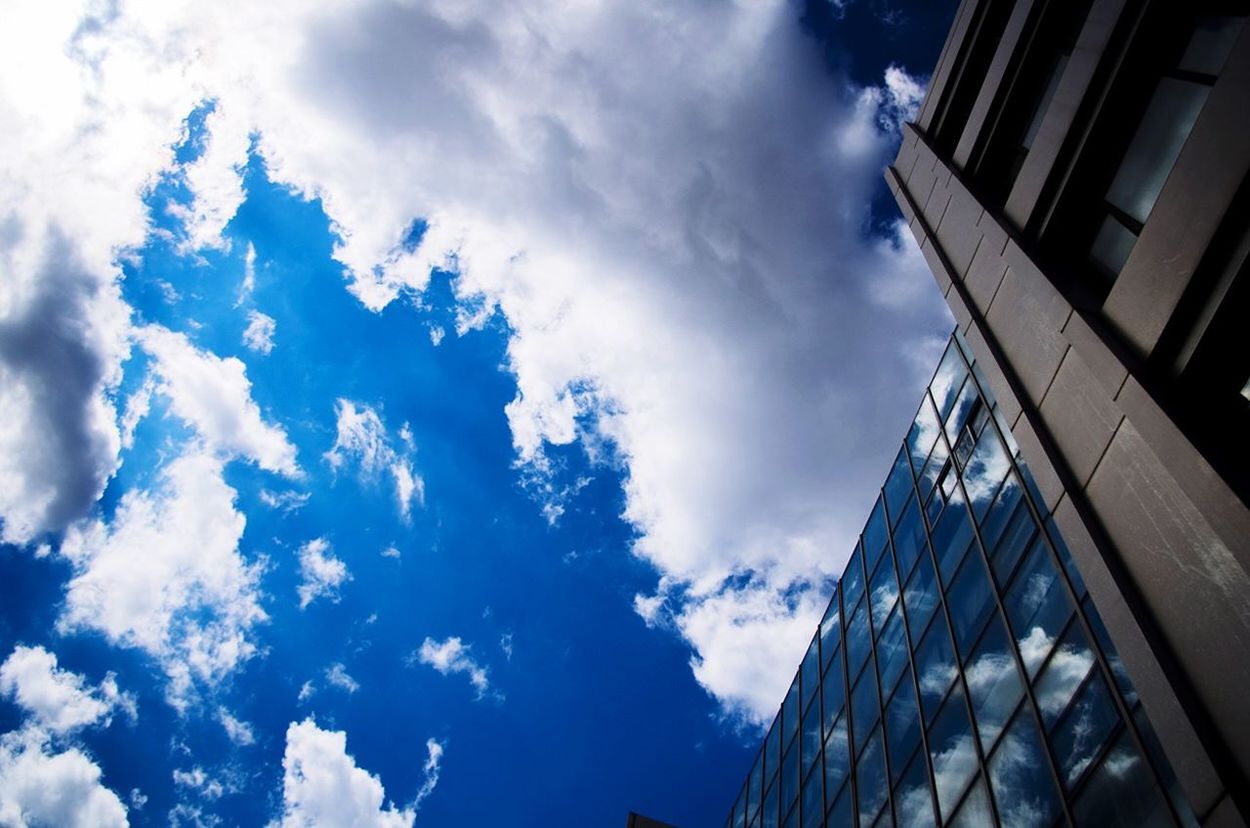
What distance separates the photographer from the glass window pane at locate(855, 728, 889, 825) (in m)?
14.6

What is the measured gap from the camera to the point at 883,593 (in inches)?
707

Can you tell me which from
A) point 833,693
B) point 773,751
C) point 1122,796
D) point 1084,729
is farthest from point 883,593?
point 773,751

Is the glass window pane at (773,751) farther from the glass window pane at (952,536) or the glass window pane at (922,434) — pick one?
the glass window pane at (952,536)

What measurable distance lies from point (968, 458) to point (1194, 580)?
866 cm

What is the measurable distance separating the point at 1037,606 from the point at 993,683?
1559mm

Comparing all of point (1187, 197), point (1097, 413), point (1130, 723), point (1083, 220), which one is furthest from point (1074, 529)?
point (1083, 220)

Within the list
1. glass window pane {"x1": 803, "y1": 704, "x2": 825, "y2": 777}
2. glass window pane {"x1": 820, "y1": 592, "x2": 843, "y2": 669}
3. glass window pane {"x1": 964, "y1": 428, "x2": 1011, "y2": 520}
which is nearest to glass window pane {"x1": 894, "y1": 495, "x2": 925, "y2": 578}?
glass window pane {"x1": 964, "y1": 428, "x2": 1011, "y2": 520}

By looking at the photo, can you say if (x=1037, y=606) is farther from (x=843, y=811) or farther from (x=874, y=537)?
(x=874, y=537)

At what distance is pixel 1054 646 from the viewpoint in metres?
10.1

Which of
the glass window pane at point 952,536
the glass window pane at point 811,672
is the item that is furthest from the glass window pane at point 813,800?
the glass window pane at point 952,536

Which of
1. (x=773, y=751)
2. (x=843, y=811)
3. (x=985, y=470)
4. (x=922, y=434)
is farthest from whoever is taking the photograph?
(x=773, y=751)

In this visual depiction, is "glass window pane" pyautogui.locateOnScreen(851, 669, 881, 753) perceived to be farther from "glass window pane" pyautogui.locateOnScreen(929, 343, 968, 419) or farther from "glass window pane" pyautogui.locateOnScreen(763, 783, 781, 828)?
"glass window pane" pyautogui.locateOnScreen(763, 783, 781, 828)

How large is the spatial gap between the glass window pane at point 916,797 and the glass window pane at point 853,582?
6.72 m

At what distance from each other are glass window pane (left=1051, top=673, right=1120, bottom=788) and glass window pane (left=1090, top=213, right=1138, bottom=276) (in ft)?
18.0
